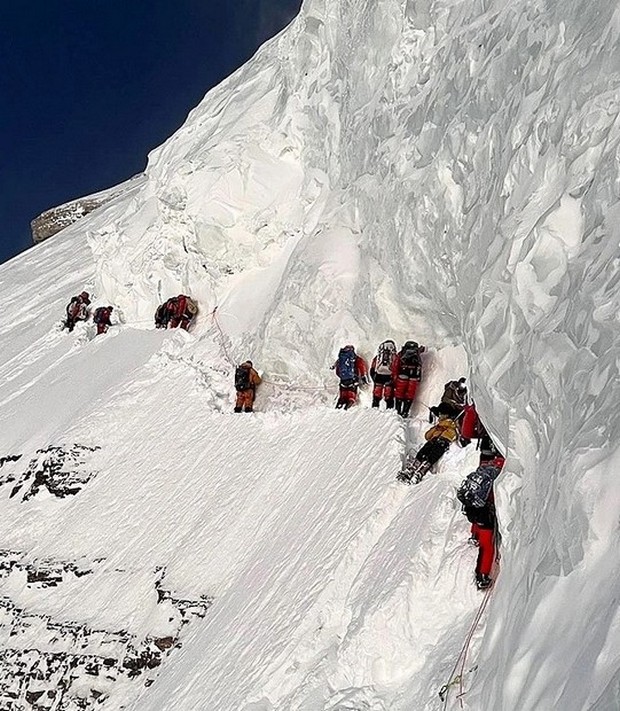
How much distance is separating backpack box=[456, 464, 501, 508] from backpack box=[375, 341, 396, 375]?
13.7ft

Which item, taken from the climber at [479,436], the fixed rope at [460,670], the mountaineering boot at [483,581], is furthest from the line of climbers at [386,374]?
the fixed rope at [460,670]

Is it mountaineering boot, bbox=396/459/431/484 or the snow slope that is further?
mountaineering boot, bbox=396/459/431/484

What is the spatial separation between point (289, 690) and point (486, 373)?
147 inches

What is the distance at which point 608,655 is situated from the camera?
3.55 m

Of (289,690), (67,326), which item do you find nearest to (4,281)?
(67,326)

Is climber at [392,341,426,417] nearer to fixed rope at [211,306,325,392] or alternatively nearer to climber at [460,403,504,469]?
climber at [460,403,504,469]

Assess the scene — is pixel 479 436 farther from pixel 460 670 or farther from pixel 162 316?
pixel 162 316

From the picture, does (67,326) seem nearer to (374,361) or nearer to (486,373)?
(374,361)

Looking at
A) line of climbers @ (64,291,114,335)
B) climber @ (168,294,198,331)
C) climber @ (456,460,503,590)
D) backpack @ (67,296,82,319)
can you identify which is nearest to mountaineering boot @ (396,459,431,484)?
climber @ (456,460,503,590)

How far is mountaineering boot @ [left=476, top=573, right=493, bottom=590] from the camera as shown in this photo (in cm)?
684

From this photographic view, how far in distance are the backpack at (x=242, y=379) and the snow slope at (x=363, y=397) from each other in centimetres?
57

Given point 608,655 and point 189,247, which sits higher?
point 189,247

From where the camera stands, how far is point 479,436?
28.4 feet

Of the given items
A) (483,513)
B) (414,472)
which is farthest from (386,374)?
(483,513)
